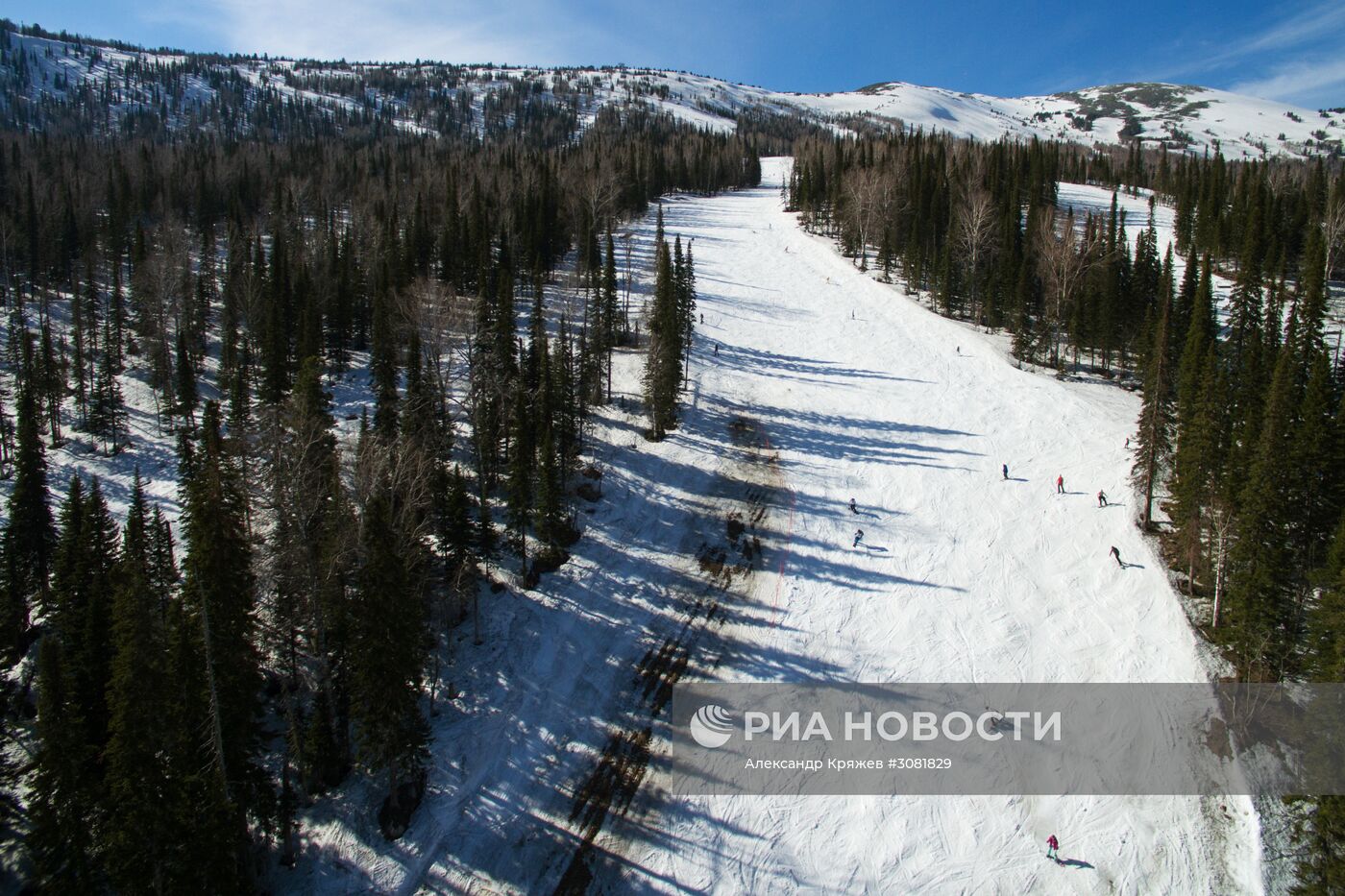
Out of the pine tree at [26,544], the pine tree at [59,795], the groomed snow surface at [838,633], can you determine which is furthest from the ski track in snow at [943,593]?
the pine tree at [26,544]

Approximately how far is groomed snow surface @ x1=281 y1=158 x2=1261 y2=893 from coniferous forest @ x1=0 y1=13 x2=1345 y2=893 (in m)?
2.01

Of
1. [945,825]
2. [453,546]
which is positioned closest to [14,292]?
[453,546]

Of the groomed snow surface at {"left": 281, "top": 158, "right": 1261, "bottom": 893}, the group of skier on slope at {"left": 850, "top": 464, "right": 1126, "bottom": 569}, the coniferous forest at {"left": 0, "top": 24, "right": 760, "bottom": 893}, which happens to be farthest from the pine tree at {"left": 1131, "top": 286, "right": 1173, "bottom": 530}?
the coniferous forest at {"left": 0, "top": 24, "right": 760, "bottom": 893}

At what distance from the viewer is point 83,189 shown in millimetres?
101812

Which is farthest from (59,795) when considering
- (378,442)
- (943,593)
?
(943,593)

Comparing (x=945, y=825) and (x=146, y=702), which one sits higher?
(x=146, y=702)

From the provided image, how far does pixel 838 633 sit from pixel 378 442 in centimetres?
2523

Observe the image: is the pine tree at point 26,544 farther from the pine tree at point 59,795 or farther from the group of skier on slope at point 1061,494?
the group of skier on slope at point 1061,494

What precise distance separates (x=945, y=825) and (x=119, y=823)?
96.1 ft

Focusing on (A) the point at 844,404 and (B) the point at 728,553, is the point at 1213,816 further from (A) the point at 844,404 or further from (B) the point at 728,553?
(A) the point at 844,404

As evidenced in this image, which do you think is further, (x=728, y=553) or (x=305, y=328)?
(x=305, y=328)

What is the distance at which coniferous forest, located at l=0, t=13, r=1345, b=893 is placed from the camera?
81.5ft

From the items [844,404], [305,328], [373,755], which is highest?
[305,328]

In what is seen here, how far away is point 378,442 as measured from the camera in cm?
3391
